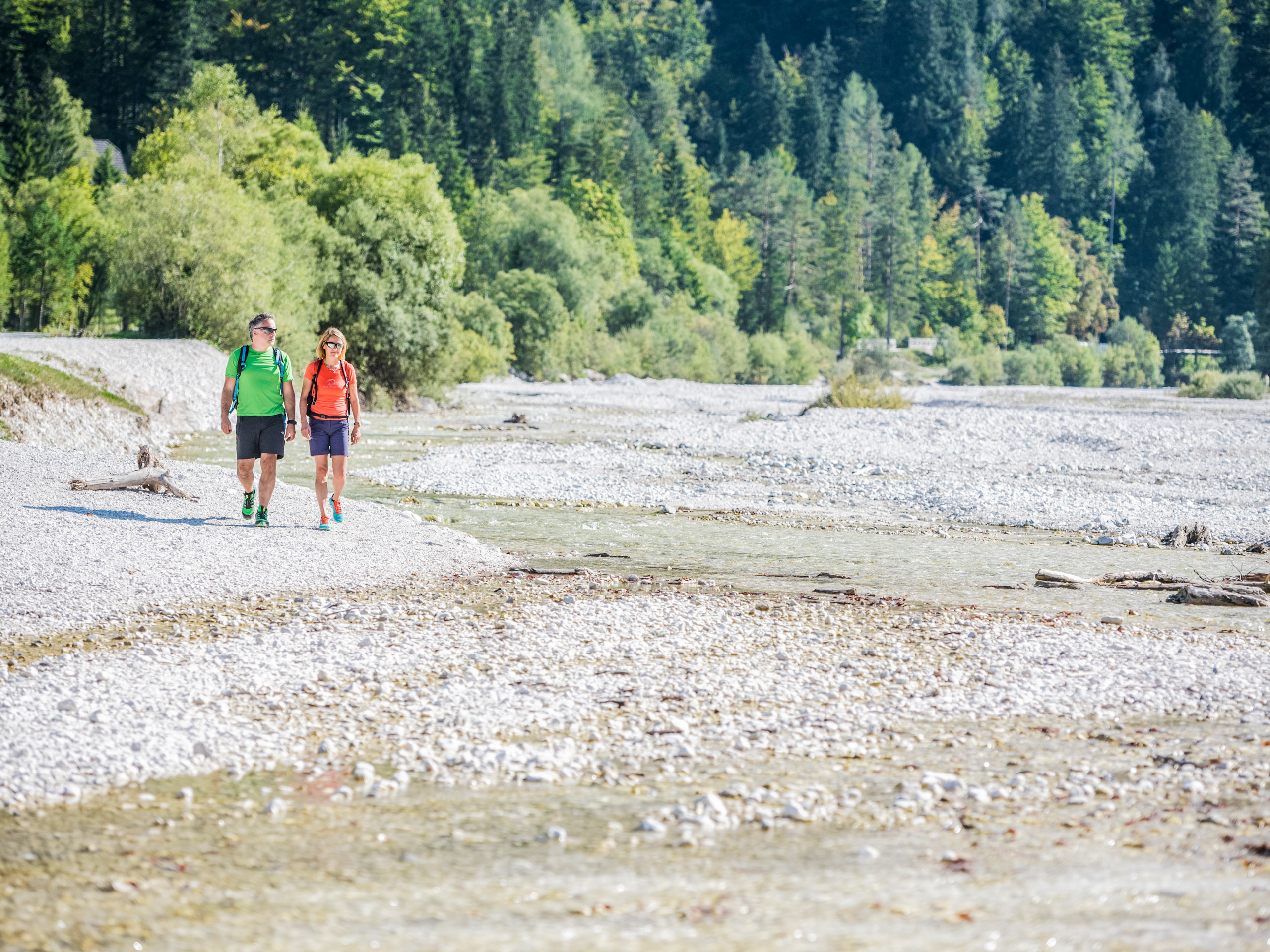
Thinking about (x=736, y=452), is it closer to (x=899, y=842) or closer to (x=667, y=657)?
(x=667, y=657)

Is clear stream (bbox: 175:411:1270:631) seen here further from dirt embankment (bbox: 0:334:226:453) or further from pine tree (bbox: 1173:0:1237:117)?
pine tree (bbox: 1173:0:1237:117)

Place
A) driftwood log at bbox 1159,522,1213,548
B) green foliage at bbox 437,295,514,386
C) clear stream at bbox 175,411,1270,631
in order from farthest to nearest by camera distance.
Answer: green foliage at bbox 437,295,514,386
driftwood log at bbox 1159,522,1213,548
clear stream at bbox 175,411,1270,631

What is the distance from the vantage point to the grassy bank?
87.8ft

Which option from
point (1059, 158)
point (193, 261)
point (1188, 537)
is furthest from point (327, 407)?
point (1059, 158)

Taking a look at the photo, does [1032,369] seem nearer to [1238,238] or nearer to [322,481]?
[1238,238]

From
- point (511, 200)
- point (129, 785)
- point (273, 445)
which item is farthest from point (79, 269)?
point (129, 785)

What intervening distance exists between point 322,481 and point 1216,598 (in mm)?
10555

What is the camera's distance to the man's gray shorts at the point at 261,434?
15078 millimetres

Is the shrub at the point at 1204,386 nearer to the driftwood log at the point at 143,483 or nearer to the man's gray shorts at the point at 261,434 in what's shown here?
the driftwood log at the point at 143,483

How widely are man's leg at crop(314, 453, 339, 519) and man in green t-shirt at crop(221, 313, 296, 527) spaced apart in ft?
1.52

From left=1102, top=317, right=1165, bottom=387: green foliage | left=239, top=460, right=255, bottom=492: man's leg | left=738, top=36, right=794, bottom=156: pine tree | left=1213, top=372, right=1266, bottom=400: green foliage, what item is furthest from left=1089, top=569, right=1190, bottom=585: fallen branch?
left=738, top=36, right=794, bottom=156: pine tree

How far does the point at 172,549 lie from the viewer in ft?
45.2

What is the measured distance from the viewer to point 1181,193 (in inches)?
5664

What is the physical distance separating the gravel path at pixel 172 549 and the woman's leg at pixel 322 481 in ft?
1.22
